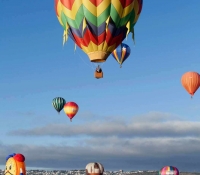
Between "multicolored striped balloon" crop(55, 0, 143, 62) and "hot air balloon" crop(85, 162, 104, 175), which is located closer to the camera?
"hot air balloon" crop(85, 162, 104, 175)

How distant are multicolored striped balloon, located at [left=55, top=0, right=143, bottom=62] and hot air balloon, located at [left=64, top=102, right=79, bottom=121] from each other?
1173 inches

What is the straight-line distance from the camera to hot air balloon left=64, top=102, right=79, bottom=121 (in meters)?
71.2

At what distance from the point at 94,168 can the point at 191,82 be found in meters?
44.1

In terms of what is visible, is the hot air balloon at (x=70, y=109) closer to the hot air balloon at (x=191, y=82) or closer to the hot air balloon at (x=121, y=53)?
the hot air balloon at (x=121, y=53)

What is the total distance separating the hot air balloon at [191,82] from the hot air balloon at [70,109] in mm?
20378

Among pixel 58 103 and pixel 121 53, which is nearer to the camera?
pixel 121 53

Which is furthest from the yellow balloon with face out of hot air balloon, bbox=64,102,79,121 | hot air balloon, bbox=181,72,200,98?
hot air balloon, bbox=64,102,79,121

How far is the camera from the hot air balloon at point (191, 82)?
187ft

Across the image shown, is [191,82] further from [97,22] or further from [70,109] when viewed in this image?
[70,109]

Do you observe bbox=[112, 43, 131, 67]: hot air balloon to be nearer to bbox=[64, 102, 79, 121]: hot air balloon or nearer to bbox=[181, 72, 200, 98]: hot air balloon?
bbox=[181, 72, 200, 98]: hot air balloon

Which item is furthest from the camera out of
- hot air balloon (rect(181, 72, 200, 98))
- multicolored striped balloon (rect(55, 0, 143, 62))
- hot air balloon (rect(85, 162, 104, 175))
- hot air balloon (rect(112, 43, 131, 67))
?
hot air balloon (rect(112, 43, 131, 67))

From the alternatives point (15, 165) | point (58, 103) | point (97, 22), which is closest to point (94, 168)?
point (15, 165)

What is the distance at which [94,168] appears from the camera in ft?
47.8

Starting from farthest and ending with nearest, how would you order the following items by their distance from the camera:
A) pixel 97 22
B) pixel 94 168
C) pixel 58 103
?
pixel 58 103 → pixel 97 22 → pixel 94 168
